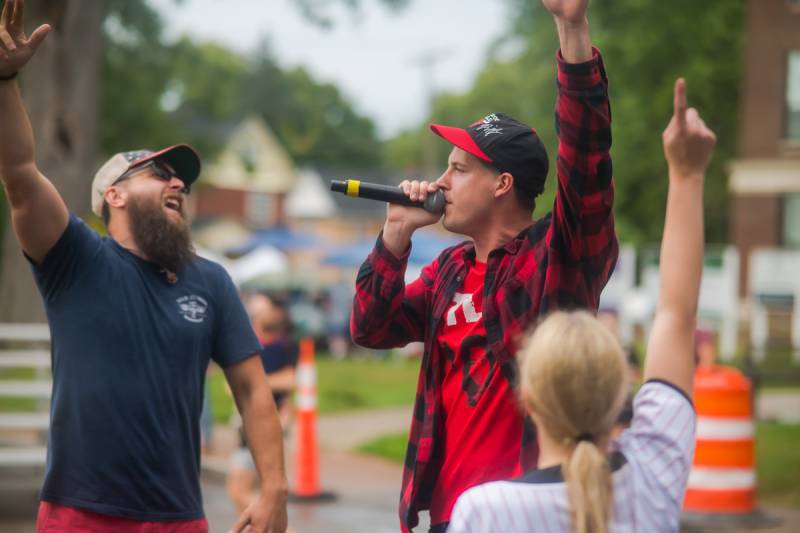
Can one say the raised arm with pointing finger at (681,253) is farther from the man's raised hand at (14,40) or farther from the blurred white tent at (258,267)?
the blurred white tent at (258,267)

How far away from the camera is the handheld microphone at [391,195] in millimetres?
3334

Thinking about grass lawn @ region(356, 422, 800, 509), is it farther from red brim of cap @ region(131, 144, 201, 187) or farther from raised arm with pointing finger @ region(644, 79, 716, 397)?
raised arm with pointing finger @ region(644, 79, 716, 397)

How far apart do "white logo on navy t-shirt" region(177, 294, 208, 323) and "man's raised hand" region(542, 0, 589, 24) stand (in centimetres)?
179

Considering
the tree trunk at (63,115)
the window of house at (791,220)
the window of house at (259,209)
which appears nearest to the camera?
the tree trunk at (63,115)

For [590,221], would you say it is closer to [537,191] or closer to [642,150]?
[537,191]

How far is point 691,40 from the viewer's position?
3231 centimetres

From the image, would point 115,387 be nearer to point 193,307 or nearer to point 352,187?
point 193,307

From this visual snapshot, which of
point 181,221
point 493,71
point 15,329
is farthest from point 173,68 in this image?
point 493,71

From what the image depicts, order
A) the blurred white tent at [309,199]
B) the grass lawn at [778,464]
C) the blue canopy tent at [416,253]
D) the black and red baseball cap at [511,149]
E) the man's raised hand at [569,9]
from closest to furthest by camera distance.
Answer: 1. the man's raised hand at [569,9]
2. the black and red baseball cap at [511,149]
3. the grass lawn at [778,464]
4. the blue canopy tent at [416,253]
5. the blurred white tent at [309,199]

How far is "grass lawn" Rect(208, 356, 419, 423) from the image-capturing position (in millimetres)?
18672

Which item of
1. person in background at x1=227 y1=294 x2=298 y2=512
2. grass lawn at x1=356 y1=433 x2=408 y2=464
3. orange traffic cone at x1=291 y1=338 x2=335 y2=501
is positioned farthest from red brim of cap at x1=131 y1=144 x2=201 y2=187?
grass lawn at x1=356 y1=433 x2=408 y2=464

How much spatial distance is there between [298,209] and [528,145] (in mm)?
75967

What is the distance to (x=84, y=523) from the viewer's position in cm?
357

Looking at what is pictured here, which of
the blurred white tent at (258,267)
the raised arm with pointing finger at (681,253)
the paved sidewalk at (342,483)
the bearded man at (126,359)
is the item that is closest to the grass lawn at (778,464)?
the paved sidewalk at (342,483)
